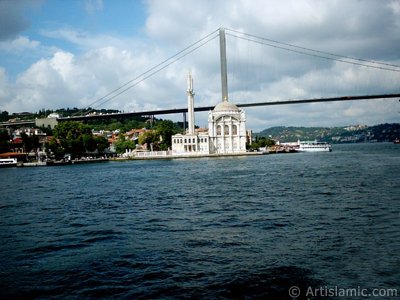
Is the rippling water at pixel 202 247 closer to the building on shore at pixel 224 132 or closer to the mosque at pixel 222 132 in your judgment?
the mosque at pixel 222 132

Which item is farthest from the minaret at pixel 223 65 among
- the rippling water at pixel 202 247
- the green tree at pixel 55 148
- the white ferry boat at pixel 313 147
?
the rippling water at pixel 202 247

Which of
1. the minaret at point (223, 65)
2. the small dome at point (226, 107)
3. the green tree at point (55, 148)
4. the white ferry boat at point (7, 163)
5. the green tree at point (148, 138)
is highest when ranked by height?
the minaret at point (223, 65)

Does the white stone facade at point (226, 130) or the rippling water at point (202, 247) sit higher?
the white stone facade at point (226, 130)

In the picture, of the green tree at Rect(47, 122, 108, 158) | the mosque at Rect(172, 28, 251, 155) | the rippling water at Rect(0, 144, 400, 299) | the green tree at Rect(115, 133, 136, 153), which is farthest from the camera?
the green tree at Rect(115, 133, 136, 153)

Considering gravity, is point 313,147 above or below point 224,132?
below

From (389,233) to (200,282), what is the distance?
18.8ft

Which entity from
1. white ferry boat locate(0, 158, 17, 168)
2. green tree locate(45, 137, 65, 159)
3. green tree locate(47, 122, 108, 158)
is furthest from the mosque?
white ferry boat locate(0, 158, 17, 168)

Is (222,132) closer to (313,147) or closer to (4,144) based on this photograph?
(313,147)

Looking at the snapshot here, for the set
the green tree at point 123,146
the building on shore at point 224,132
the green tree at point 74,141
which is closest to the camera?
the green tree at point 74,141

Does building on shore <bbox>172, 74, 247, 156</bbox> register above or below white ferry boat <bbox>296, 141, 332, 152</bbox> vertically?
above

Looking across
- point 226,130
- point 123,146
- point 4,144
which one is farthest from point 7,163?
point 226,130

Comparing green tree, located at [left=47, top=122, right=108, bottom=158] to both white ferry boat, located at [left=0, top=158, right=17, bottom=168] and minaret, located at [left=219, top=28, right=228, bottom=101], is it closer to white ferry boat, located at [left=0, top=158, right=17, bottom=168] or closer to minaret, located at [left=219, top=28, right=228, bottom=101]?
white ferry boat, located at [left=0, top=158, right=17, bottom=168]

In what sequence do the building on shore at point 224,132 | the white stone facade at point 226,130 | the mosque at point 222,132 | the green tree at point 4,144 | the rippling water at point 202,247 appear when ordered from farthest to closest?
1. the white stone facade at point 226,130
2. the building on shore at point 224,132
3. the mosque at point 222,132
4. the green tree at point 4,144
5. the rippling water at point 202,247

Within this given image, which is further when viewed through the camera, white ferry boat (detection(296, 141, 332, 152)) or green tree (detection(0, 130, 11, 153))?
white ferry boat (detection(296, 141, 332, 152))
